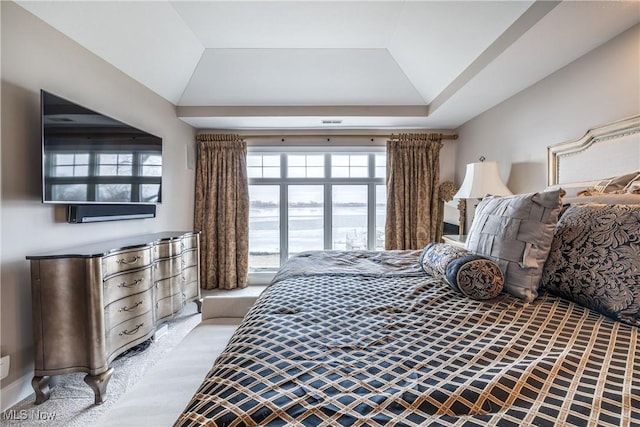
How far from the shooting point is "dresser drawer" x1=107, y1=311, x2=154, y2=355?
183cm

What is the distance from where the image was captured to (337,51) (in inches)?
111

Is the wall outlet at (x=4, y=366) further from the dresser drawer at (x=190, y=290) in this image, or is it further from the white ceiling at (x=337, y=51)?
the white ceiling at (x=337, y=51)

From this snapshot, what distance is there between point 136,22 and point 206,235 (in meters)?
2.45

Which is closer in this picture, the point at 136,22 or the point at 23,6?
the point at 23,6

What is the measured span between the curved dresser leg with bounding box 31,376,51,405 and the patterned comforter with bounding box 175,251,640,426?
5.48 ft

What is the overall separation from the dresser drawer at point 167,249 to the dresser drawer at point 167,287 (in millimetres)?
217

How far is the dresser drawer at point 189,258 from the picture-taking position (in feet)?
9.20

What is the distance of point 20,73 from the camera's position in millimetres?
1715

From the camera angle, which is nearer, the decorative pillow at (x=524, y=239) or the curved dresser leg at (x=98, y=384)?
the decorative pillow at (x=524, y=239)

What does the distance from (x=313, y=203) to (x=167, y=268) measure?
7.22 ft

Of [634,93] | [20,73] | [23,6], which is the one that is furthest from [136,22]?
[634,93]

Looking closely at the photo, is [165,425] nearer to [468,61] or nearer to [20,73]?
[20,73]
